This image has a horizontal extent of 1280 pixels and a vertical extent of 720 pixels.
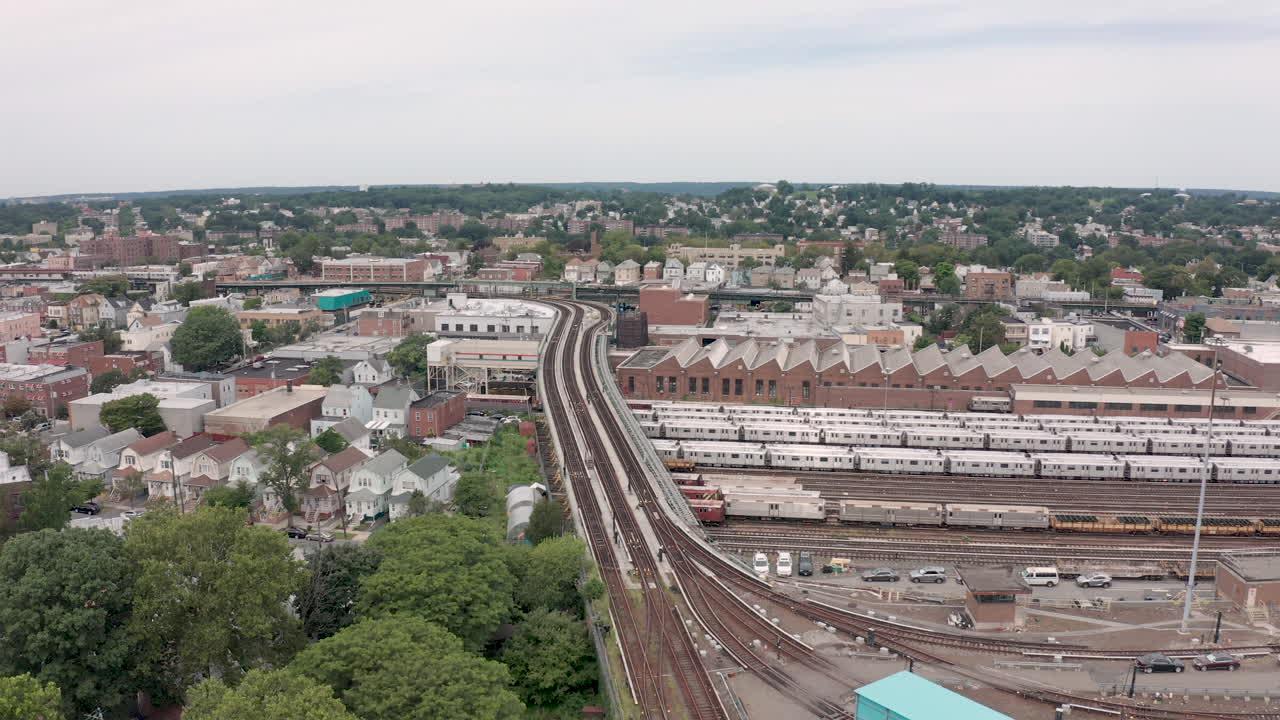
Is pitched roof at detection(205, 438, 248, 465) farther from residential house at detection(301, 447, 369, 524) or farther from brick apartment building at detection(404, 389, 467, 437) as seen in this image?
brick apartment building at detection(404, 389, 467, 437)

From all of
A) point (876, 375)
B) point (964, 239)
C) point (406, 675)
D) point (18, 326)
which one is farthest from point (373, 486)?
point (964, 239)

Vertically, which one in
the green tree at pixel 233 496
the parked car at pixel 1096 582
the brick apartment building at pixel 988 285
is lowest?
the parked car at pixel 1096 582

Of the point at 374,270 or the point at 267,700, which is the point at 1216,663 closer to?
the point at 267,700

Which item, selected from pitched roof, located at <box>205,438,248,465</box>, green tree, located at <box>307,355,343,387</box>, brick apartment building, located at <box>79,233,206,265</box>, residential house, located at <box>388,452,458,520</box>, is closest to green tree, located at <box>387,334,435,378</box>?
green tree, located at <box>307,355,343,387</box>

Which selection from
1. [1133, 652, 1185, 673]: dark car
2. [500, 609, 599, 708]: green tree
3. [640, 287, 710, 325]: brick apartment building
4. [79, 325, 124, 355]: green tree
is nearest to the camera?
[500, 609, 599, 708]: green tree

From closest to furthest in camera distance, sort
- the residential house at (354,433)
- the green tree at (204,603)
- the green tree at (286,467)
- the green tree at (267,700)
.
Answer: the green tree at (267,700) < the green tree at (204,603) < the green tree at (286,467) < the residential house at (354,433)

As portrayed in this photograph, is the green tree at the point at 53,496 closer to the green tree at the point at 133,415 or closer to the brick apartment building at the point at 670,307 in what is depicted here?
the green tree at the point at 133,415

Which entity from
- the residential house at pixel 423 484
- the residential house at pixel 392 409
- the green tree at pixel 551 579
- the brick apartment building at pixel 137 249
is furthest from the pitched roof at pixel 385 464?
the brick apartment building at pixel 137 249
